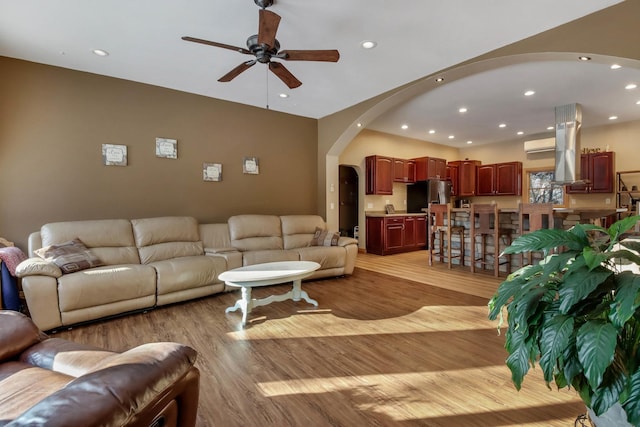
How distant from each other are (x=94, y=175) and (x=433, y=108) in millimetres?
5467

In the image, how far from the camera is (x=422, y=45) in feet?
10.3

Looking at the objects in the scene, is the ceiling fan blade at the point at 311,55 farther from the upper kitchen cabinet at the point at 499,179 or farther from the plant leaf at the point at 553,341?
the upper kitchen cabinet at the point at 499,179

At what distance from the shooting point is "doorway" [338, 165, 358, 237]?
298 inches

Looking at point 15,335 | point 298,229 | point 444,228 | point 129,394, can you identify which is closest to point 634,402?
point 129,394

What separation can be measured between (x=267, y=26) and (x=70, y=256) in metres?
3.02

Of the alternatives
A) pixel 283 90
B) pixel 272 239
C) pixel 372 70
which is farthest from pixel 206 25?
pixel 272 239

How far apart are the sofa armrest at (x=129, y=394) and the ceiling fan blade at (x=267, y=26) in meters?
2.25

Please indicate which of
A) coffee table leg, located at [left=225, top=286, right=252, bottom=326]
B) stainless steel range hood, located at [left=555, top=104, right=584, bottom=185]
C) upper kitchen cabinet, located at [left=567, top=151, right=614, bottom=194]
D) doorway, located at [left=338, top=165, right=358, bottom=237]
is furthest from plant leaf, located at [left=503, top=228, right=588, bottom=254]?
upper kitchen cabinet, located at [left=567, top=151, right=614, bottom=194]

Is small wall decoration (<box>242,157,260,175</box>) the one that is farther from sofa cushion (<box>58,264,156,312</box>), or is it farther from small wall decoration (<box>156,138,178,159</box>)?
sofa cushion (<box>58,264,156,312</box>)

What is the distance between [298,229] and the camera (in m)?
5.11

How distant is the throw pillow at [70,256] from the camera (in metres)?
2.96

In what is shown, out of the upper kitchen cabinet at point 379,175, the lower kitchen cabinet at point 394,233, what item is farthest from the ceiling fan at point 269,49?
the lower kitchen cabinet at point 394,233

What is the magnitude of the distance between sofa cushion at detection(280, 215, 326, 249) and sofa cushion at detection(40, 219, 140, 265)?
218 centimetres

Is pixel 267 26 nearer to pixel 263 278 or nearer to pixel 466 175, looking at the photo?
pixel 263 278
